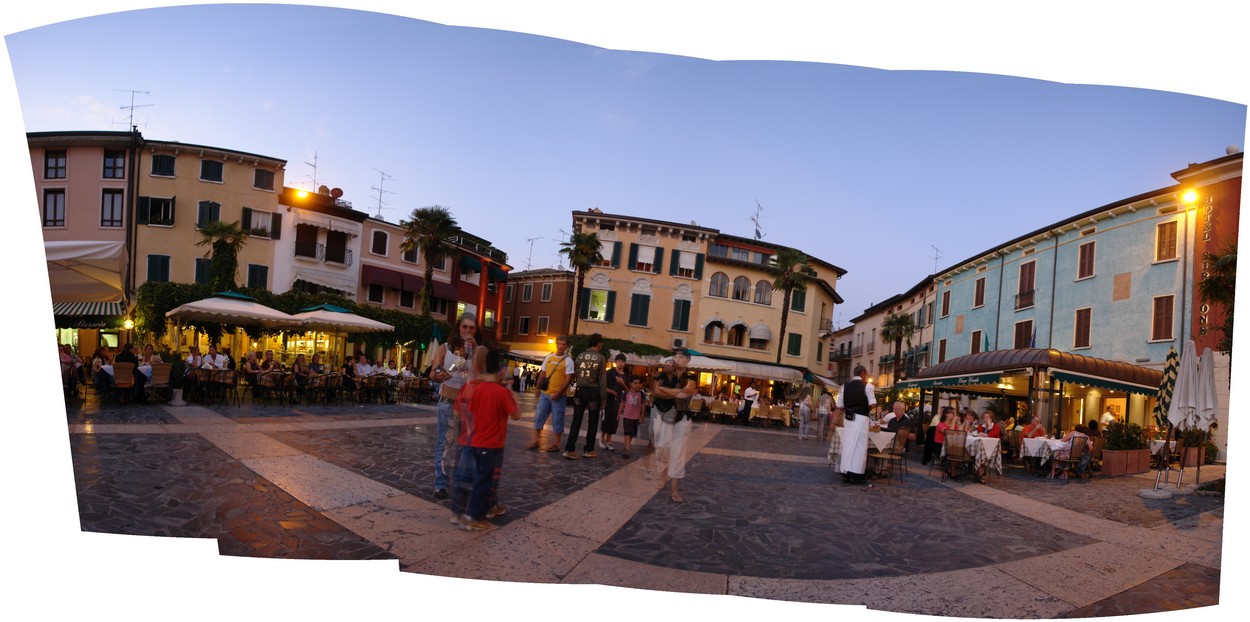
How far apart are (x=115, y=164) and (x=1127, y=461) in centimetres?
963

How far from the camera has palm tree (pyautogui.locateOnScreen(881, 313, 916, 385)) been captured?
5.87 meters

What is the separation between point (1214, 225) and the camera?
5.25 metres

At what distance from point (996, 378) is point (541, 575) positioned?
4968 mm

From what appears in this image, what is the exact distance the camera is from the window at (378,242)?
16.0 ft

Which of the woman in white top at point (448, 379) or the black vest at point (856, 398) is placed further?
the black vest at point (856, 398)

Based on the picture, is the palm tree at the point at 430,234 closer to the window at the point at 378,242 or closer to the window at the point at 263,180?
the window at the point at 378,242

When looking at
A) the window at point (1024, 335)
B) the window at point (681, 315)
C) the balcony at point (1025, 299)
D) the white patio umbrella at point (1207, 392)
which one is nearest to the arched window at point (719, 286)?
the window at point (681, 315)

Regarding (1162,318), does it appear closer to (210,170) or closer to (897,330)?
(897,330)

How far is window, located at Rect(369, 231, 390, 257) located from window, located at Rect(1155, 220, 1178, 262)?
6.04 metres

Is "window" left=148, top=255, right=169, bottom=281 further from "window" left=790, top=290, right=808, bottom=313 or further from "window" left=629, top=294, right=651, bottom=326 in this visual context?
"window" left=790, top=290, right=808, bottom=313

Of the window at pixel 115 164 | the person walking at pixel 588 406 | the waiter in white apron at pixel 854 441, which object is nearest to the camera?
the window at pixel 115 164

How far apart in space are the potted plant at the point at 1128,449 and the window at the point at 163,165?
8662 mm

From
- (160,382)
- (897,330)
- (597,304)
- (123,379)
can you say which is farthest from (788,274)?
(123,379)

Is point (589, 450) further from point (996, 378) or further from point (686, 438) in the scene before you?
point (996, 378)
